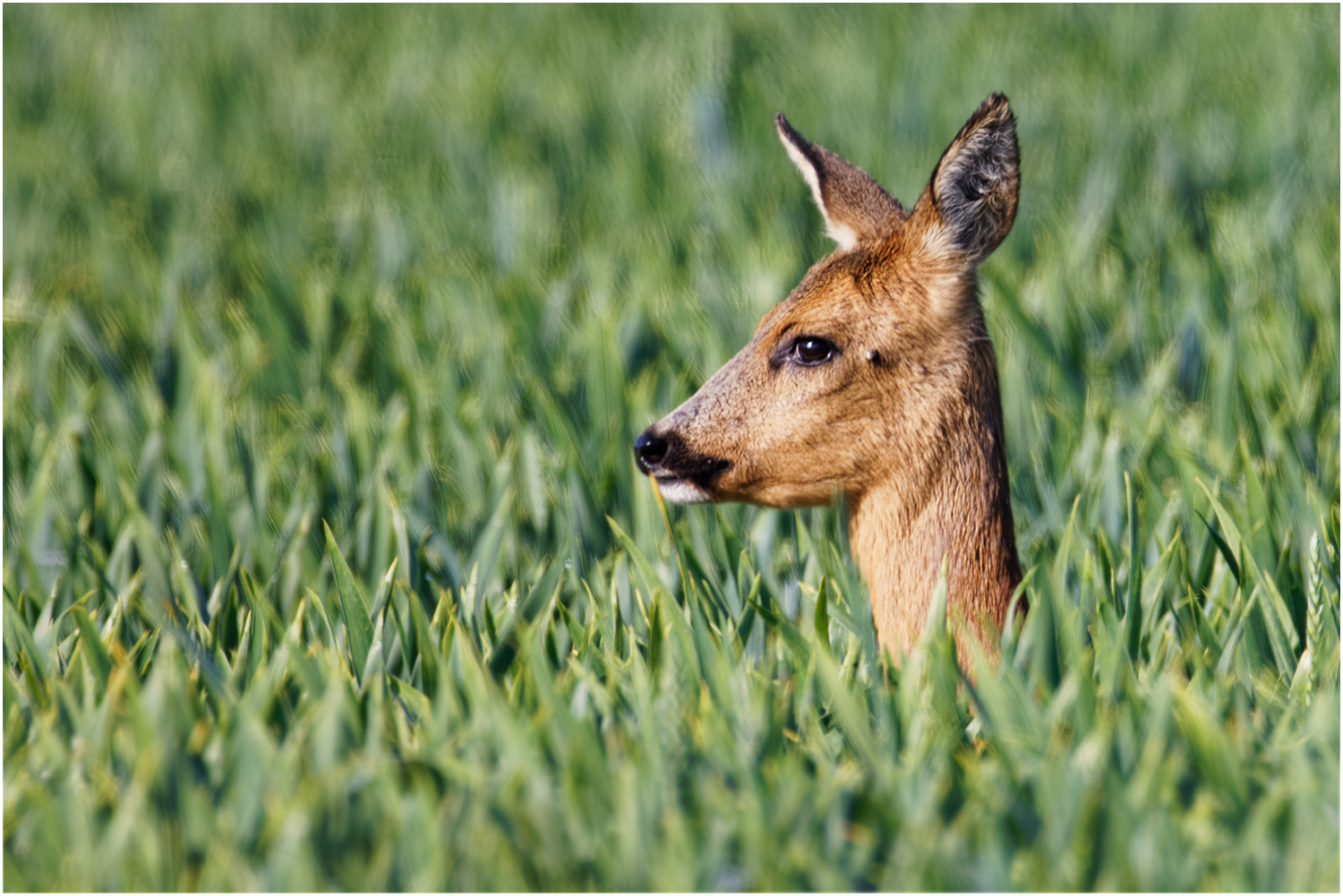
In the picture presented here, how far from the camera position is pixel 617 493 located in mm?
3346

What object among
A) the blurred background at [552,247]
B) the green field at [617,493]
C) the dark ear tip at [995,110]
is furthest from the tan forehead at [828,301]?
the blurred background at [552,247]

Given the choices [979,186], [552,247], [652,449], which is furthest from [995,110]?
[552,247]

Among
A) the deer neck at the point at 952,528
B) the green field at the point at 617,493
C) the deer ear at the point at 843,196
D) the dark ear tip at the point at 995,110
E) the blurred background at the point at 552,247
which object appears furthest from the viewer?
the blurred background at the point at 552,247

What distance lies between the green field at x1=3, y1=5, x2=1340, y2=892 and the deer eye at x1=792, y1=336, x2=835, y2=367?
0.40 m

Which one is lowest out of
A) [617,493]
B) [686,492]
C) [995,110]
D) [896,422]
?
[617,493]

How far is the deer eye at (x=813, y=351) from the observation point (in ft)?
8.04

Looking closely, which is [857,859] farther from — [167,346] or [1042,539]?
[167,346]

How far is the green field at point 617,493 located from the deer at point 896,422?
128mm

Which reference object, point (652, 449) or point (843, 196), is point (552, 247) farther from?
point (652, 449)

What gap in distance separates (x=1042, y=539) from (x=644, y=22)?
6.14 meters

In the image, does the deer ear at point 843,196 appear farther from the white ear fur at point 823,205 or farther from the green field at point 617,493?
the green field at point 617,493

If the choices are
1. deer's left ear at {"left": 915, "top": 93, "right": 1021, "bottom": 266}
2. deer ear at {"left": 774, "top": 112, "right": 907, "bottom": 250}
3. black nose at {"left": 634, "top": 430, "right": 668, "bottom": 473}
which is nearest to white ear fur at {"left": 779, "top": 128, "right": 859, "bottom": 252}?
deer ear at {"left": 774, "top": 112, "right": 907, "bottom": 250}

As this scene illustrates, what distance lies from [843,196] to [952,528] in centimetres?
70

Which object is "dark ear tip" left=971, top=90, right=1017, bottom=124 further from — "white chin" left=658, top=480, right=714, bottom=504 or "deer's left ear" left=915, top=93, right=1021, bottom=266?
"white chin" left=658, top=480, right=714, bottom=504
